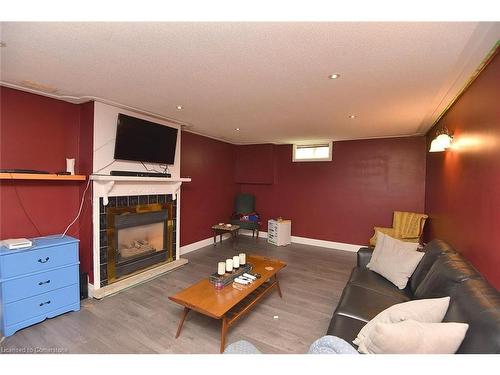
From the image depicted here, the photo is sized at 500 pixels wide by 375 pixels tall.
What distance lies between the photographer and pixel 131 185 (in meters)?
3.27

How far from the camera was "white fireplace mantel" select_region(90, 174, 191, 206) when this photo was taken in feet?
9.34

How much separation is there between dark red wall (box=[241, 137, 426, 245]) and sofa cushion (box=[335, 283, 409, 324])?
2958mm

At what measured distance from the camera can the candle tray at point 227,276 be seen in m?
2.30

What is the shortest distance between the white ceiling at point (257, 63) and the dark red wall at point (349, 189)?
1606mm

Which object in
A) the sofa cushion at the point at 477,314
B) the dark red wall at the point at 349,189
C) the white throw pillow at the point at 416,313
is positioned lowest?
the white throw pillow at the point at 416,313

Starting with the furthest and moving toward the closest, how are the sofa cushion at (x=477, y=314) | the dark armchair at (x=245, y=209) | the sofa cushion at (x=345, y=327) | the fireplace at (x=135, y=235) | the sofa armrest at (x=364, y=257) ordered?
the dark armchair at (x=245, y=209) < the fireplace at (x=135, y=235) < the sofa armrest at (x=364, y=257) < the sofa cushion at (x=345, y=327) < the sofa cushion at (x=477, y=314)

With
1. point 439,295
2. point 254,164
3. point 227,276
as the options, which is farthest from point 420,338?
point 254,164

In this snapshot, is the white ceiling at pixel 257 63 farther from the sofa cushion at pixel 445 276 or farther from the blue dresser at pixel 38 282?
the blue dresser at pixel 38 282

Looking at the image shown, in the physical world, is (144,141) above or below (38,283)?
above

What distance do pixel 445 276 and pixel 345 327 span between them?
0.86 meters

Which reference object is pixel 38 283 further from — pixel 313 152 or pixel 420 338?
pixel 313 152

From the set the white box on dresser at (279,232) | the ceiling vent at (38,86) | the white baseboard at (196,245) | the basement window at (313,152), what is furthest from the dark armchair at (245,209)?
the ceiling vent at (38,86)

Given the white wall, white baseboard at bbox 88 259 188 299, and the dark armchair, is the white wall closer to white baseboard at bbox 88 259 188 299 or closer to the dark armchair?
white baseboard at bbox 88 259 188 299
